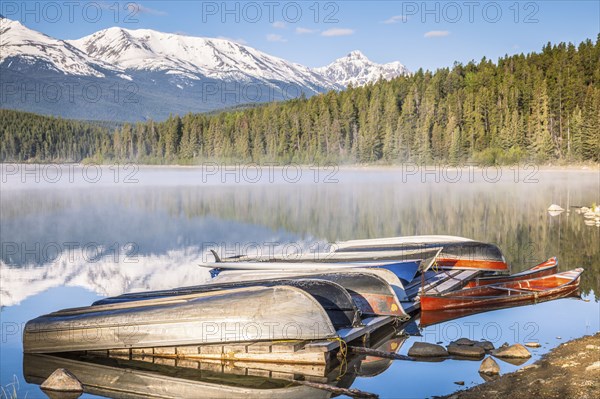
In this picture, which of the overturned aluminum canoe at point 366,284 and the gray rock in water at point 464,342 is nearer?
the gray rock in water at point 464,342

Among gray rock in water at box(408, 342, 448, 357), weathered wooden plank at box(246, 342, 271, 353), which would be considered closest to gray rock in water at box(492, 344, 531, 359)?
gray rock in water at box(408, 342, 448, 357)

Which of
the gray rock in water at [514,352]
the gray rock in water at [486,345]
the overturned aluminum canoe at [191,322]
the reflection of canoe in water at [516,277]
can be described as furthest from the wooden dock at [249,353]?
the reflection of canoe in water at [516,277]

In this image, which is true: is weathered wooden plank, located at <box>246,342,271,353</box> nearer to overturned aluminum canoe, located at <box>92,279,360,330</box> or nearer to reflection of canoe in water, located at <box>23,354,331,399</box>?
reflection of canoe in water, located at <box>23,354,331,399</box>

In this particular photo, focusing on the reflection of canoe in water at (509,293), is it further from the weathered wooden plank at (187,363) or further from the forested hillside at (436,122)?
the forested hillside at (436,122)

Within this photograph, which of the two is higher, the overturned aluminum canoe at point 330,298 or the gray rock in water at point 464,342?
the overturned aluminum canoe at point 330,298

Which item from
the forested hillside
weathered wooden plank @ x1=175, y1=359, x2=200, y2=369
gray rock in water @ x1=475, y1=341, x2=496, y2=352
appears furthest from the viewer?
the forested hillside

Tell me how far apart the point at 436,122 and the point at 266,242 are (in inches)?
3322

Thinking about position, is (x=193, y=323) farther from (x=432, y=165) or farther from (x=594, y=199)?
(x=432, y=165)

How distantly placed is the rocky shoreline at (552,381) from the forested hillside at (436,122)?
79581 mm

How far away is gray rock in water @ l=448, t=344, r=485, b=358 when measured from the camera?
11.4 meters

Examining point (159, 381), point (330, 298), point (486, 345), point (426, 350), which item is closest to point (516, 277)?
point (486, 345)

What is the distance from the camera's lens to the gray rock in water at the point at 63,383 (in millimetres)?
10188

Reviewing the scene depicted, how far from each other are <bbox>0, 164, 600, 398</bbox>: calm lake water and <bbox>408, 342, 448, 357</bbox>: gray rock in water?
0.32 meters

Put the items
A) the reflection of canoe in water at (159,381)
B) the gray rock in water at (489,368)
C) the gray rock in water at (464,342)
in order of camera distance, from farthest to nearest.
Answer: the gray rock in water at (464,342) < the gray rock in water at (489,368) < the reflection of canoe in water at (159,381)
